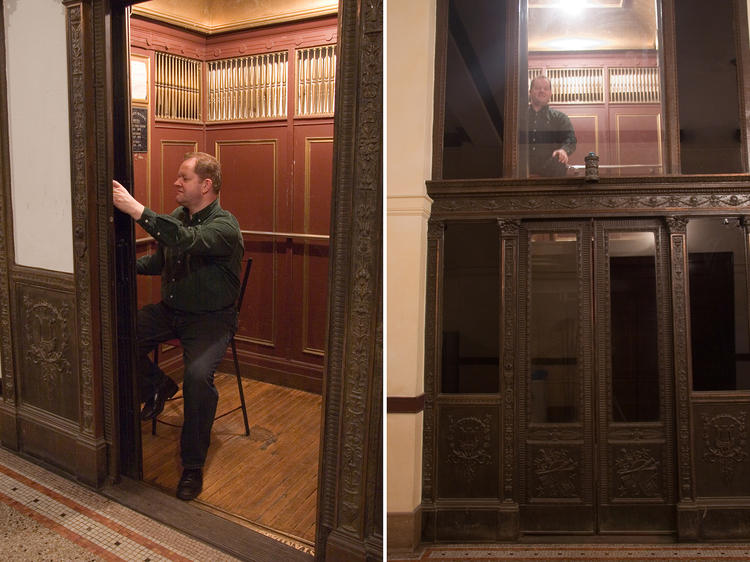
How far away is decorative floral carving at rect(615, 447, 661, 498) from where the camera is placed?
8.00 feet

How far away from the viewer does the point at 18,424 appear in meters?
3.05

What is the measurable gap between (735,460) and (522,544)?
0.72m

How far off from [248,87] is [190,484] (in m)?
2.08

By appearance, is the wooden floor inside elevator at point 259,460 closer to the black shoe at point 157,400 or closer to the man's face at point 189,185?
the black shoe at point 157,400

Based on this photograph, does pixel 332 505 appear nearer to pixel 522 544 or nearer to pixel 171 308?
pixel 522 544

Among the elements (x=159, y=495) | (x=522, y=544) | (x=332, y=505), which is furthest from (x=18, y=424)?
(x=522, y=544)

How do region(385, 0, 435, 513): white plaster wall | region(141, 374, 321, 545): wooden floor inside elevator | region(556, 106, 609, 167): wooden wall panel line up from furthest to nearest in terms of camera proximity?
region(141, 374, 321, 545): wooden floor inside elevator < region(556, 106, 609, 167): wooden wall panel < region(385, 0, 435, 513): white plaster wall

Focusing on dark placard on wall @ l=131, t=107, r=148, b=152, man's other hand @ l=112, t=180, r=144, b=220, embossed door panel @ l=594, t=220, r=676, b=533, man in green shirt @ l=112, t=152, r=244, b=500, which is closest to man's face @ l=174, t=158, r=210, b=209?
man in green shirt @ l=112, t=152, r=244, b=500

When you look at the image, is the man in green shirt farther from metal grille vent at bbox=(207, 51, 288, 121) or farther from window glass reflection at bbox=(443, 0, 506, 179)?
window glass reflection at bbox=(443, 0, 506, 179)

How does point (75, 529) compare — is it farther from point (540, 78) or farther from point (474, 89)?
point (540, 78)

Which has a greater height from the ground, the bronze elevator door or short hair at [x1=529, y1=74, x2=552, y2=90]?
short hair at [x1=529, y1=74, x2=552, y2=90]

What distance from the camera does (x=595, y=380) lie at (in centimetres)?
233

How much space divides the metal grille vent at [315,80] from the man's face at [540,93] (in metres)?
1.51

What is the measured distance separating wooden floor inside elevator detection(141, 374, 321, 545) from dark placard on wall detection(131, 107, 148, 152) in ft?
4.32
